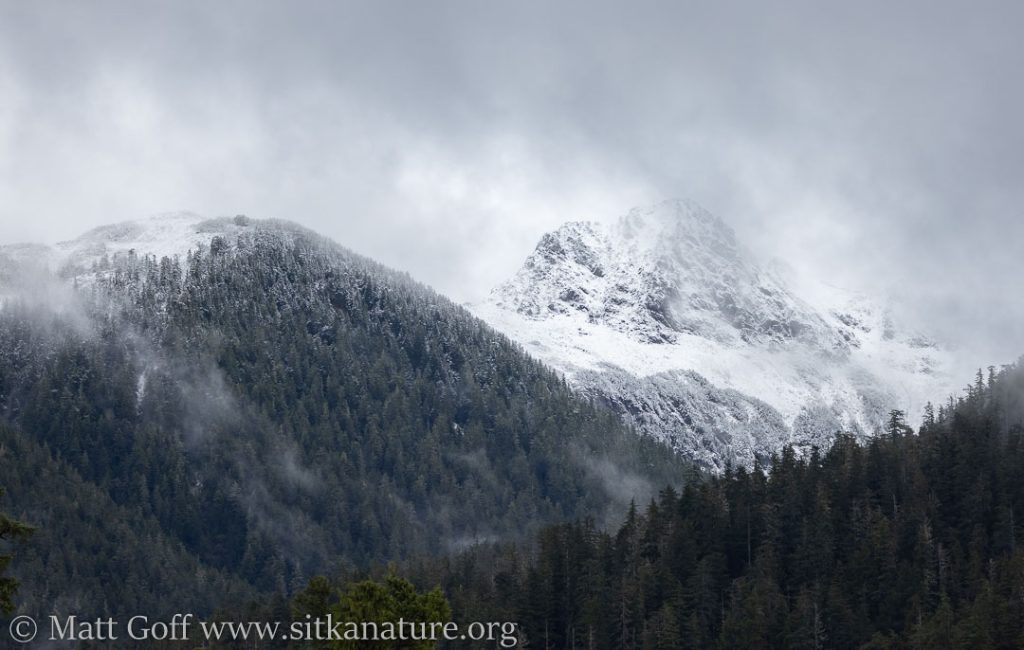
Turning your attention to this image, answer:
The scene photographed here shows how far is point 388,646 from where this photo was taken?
295 feet

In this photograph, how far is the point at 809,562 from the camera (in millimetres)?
165750

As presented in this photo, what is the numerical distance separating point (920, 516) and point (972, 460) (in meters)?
15.1

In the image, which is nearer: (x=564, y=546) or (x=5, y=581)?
(x=5, y=581)

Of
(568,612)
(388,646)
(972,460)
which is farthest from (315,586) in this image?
(972,460)

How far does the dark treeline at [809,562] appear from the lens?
5817 inches

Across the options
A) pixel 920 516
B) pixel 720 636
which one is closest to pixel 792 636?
pixel 720 636

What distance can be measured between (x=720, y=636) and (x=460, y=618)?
33075 mm

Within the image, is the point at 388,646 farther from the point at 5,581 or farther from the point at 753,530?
the point at 753,530

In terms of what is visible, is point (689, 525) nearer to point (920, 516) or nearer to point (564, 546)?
point (564, 546)

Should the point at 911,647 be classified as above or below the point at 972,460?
below

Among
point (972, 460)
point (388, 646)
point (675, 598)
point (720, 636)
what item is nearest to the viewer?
point (388, 646)

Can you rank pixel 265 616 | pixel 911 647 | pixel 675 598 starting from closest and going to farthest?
pixel 911 647 → pixel 675 598 → pixel 265 616

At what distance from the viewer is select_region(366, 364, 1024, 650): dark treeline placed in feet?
485

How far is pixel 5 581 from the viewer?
52125 mm
